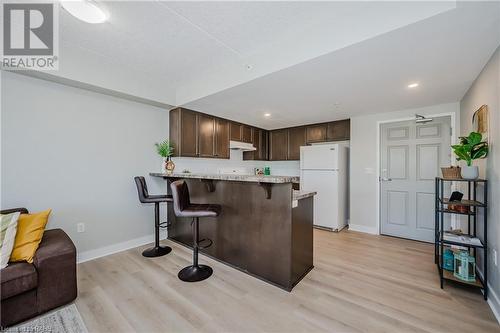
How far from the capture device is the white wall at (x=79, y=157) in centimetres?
230

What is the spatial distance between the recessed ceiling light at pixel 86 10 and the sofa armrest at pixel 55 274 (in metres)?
2.01

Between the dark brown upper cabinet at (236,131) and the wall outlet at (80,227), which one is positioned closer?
the wall outlet at (80,227)

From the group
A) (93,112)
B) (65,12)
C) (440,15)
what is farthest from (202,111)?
(440,15)

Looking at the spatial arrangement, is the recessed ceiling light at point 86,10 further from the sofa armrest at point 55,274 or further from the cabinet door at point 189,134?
the sofa armrest at point 55,274

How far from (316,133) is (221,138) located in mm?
2116

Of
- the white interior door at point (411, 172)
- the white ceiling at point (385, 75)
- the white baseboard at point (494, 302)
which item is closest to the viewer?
the white ceiling at point (385, 75)

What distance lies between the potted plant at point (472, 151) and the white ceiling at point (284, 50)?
2.45 ft

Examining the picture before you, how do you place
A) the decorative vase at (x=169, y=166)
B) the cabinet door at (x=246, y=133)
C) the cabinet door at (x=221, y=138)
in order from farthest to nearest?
the cabinet door at (x=246, y=133), the cabinet door at (x=221, y=138), the decorative vase at (x=169, y=166)

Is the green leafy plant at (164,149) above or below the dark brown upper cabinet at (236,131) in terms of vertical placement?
below

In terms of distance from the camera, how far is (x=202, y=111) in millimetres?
3801

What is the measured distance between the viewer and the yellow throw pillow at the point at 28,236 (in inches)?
69.7

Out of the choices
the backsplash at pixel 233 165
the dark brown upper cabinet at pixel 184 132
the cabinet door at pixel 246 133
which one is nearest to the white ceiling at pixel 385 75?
the dark brown upper cabinet at pixel 184 132

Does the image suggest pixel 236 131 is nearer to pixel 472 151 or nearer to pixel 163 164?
pixel 163 164

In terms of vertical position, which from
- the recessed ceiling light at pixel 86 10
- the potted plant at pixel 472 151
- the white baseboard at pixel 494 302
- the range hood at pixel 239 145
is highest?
the recessed ceiling light at pixel 86 10
